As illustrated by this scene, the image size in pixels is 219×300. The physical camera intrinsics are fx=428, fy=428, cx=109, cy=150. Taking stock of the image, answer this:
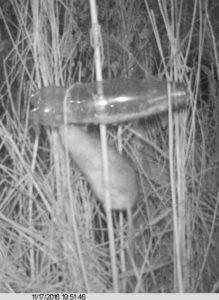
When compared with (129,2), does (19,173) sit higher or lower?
lower

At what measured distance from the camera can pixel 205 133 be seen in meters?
0.97

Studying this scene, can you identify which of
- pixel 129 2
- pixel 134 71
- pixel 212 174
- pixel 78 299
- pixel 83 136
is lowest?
pixel 78 299

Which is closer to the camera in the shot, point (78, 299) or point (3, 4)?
point (78, 299)

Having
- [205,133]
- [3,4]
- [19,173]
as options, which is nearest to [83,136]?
[19,173]

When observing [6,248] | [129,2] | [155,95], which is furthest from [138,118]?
[6,248]

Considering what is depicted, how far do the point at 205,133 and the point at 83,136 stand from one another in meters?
0.31

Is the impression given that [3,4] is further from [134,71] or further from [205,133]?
[205,133]

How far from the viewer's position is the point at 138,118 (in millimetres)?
832

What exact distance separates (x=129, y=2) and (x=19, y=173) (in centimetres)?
45

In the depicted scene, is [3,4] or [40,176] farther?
[3,4]

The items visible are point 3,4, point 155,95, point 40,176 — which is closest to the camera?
point 155,95

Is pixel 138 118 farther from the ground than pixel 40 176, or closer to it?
farther from the ground

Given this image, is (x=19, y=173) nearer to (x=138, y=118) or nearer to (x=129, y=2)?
(x=138, y=118)

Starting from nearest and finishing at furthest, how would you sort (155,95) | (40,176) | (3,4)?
1. (155,95)
2. (40,176)
3. (3,4)
